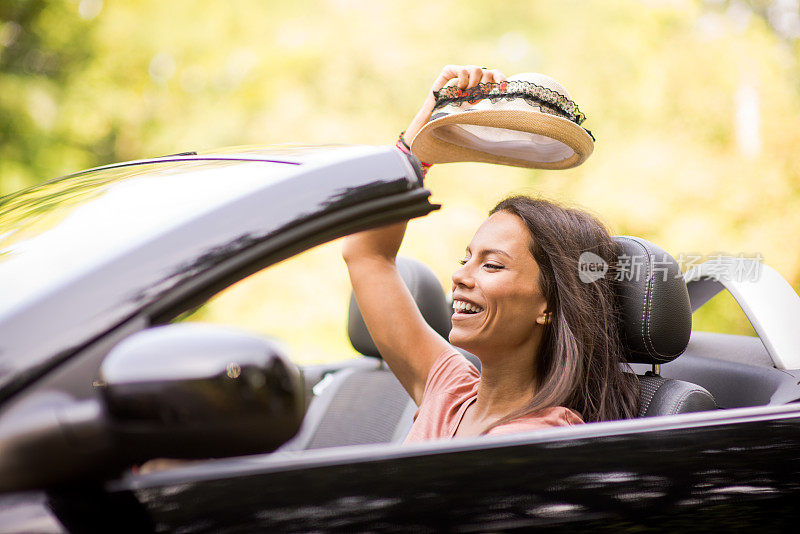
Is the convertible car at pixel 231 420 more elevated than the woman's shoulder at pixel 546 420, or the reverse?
the convertible car at pixel 231 420

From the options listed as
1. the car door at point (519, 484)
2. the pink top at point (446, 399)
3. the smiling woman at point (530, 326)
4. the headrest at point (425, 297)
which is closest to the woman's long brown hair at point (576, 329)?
the smiling woman at point (530, 326)

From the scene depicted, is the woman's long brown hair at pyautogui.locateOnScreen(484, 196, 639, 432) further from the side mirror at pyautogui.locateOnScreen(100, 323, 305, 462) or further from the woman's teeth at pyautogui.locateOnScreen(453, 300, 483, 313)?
the side mirror at pyautogui.locateOnScreen(100, 323, 305, 462)

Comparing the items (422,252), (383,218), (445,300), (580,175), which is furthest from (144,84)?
(383,218)

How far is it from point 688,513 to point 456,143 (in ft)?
3.76

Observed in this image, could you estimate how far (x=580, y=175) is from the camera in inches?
390

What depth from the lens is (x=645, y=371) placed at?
2408 millimetres

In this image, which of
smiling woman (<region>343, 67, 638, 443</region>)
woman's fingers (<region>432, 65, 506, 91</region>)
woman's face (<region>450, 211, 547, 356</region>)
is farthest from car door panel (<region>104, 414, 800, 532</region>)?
woman's fingers (<region>432, 65, 506, 91</region>)

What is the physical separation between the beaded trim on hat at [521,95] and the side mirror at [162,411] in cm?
109

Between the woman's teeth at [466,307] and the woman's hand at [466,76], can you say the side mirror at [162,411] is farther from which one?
the woman's hand at [466,76]

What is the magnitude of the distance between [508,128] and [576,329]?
521 mm

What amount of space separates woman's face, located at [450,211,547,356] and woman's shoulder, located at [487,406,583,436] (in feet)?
0.73

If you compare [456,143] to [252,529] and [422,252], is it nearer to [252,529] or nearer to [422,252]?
[252,529]

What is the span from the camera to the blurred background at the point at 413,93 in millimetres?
9164

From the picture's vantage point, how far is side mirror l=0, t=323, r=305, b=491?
92cm
